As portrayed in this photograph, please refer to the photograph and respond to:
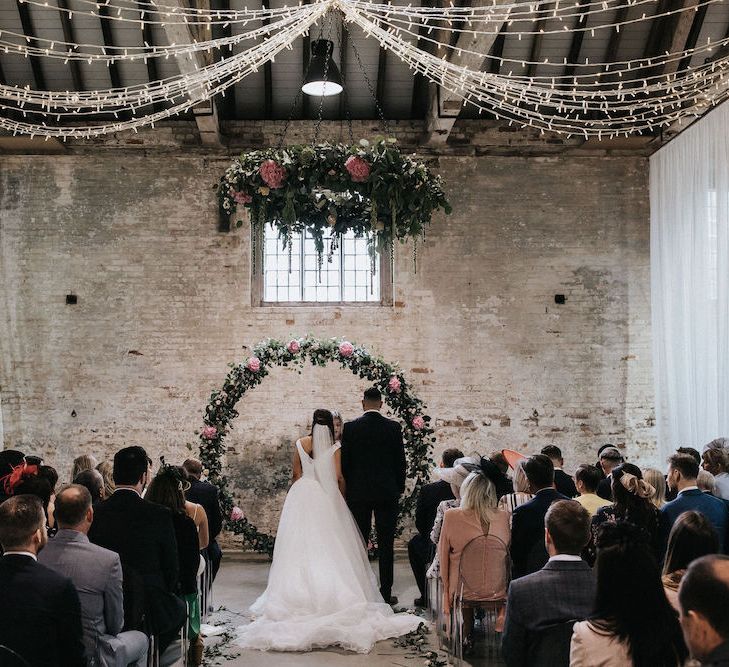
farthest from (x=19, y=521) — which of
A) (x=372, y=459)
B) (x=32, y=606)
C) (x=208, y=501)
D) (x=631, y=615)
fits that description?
(x=372, y=459)

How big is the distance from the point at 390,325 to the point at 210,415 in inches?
101

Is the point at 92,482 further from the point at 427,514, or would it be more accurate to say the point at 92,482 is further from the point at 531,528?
the point at 531,528

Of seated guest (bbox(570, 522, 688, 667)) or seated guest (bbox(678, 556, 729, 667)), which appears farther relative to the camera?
seated guest (bbox(570, 522, 688, 667))

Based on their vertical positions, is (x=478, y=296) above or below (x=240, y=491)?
above

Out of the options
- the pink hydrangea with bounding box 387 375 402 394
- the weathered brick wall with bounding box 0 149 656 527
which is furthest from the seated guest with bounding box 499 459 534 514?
the weathered brick wall with bounding box 0 149 656 527

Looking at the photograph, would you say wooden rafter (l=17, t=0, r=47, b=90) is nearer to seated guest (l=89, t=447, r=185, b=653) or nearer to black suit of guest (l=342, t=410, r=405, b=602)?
black suit of guest (l=342, t=410, r=405, b=602)

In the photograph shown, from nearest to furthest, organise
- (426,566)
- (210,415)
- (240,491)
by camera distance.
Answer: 1. (426,566)
2. (210,415)
3. (240,491)

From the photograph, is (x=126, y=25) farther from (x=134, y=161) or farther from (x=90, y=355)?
(x=90, y=355)

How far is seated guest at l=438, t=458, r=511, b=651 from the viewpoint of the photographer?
5.12 m

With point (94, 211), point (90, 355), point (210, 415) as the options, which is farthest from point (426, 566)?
point (94, 211)

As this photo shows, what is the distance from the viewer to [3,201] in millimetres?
10297

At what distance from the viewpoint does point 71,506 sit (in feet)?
12.4

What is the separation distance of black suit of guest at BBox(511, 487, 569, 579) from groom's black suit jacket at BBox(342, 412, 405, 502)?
2208 mm

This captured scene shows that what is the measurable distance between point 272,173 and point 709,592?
15.5 feet
